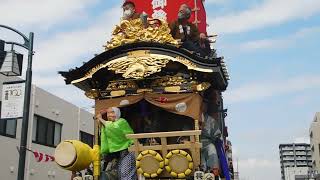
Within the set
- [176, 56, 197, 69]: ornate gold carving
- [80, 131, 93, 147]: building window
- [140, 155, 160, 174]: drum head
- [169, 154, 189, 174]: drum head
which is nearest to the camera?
[169, 154, 189, 174]: drum head

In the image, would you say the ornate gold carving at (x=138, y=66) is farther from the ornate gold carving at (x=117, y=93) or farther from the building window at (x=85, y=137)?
the building window at (x=85, y=137)

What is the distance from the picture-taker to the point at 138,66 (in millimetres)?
7523

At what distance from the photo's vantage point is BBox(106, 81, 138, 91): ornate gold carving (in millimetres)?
7802

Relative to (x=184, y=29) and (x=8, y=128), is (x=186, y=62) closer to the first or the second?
(x=184, y=29)

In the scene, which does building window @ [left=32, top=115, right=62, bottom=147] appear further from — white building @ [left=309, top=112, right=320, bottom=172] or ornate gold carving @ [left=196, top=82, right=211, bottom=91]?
white building @ [left=309, top=112, right=320, bottom=172]

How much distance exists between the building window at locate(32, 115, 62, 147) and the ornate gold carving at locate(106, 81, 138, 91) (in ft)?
40.4

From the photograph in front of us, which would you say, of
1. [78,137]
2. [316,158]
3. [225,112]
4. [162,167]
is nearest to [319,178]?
[316,158]

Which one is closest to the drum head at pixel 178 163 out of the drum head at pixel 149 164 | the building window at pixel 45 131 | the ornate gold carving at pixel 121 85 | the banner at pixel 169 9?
the drum head at pixel 149 164

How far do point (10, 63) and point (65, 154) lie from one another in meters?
3.04

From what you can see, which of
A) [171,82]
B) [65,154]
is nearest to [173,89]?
[171,82]

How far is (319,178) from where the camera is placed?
47.8 m

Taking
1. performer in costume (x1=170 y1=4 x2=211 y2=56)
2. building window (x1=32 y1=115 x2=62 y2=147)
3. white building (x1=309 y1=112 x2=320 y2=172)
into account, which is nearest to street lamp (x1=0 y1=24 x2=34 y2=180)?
performer in costume (x1=170 y1=4 x2=211 y2=56)

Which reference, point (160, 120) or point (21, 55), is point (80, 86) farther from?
point (21, 55)

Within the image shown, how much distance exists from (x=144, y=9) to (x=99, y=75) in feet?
10.3
